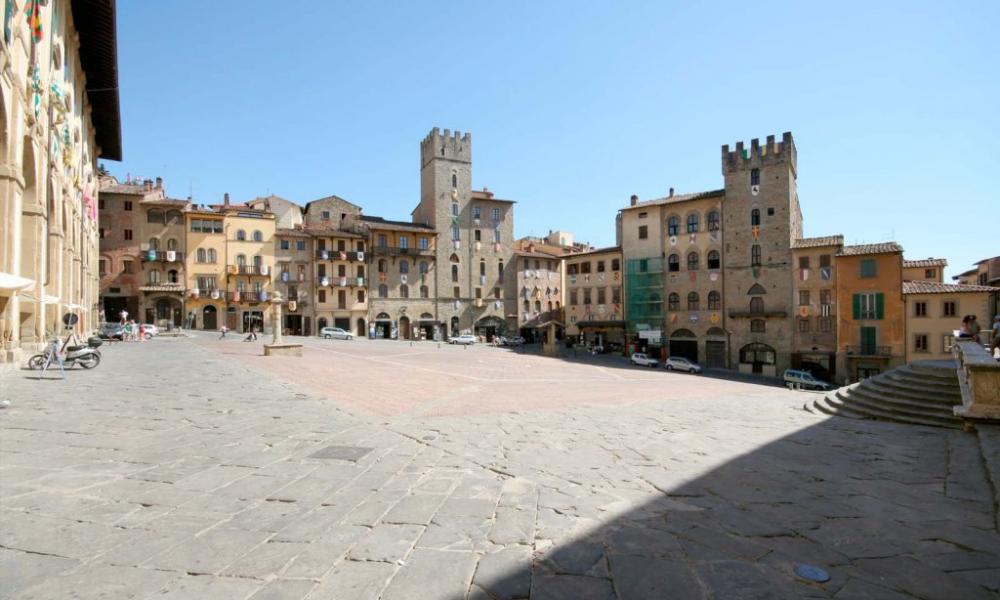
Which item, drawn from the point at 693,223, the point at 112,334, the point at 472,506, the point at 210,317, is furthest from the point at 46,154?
the point at 693,223

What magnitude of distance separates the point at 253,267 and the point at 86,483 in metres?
49.4

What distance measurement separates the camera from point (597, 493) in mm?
4906

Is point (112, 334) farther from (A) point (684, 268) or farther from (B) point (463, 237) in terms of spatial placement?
(A) point (684, 268)

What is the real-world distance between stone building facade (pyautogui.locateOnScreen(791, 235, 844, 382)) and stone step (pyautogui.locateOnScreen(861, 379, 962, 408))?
27.8m

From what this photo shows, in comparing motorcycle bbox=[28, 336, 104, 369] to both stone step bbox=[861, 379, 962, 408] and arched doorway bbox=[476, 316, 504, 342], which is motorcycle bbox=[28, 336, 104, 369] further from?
arched doorway bbox=[476, 316, 504, 342]

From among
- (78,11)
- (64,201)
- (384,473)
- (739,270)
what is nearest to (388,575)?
(384,473)

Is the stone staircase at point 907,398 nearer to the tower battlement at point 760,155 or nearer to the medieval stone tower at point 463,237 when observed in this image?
the tower battlement at point 760,155

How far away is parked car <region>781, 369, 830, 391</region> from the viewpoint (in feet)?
107

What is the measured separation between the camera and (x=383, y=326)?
2137 inches

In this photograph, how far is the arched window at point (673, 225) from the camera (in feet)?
143

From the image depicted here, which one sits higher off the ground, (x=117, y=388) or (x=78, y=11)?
(x=78, y=11)

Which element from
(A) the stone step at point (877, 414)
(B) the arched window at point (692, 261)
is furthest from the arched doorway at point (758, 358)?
(A) the stone step at point (877, 414)

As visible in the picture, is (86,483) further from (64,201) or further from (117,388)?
(64,201)

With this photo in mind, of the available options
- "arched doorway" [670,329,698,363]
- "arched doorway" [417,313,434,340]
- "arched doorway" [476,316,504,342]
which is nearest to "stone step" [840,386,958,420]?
"arched doorway" [670,329,698,363]
